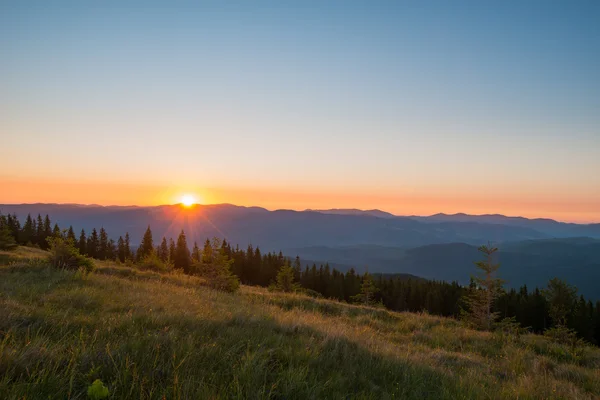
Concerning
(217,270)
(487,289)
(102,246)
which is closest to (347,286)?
(487,289)

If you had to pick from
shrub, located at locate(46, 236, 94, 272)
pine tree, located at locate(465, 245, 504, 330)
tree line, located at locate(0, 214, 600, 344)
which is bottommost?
tree line, located at locate(0, 214, 600, 344)

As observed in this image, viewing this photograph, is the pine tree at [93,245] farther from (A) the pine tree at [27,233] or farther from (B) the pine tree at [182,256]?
(B) the pine tree at [182,256]

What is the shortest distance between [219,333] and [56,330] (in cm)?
220

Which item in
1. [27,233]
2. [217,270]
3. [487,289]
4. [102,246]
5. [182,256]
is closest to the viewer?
[217,270]

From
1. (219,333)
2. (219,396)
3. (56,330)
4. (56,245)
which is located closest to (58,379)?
(219,396)

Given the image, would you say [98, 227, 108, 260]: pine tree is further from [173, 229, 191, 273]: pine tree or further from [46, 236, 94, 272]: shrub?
[46, 236, 94, 272]: shrub

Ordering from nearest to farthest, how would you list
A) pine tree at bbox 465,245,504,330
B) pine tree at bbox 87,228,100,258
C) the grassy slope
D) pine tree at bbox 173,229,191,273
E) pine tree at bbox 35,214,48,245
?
the grassy slope < pine tree at bbox 465,245,504,330 < pine tree at bbox 35,214,48,245 < pine tree at bbox 87,228,100,258 < pine tree at bbox 173,229,191,273

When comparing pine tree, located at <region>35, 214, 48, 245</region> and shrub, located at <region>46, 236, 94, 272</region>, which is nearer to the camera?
shrub, located at <region>46, 236, 94, 272</region>

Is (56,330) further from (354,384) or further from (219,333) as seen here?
(354,384)

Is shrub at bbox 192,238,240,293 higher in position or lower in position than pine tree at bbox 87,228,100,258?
higher

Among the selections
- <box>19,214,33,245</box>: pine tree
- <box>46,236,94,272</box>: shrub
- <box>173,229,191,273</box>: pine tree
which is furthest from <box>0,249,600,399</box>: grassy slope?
<box>19,214,33,245</box>: pine tree

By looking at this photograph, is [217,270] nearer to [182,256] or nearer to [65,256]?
[65,256]

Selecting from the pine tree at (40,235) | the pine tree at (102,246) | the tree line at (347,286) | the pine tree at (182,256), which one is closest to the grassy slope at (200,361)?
the tree line at (347,286)

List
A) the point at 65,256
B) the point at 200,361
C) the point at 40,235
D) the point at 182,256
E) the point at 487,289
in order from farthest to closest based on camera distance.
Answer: the point at 182,256
the point at 40,235
the point at 487,289
the point at 65,256
the point at 200,361
